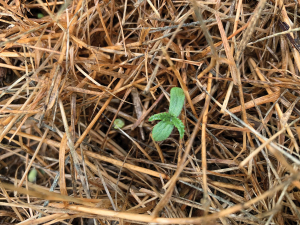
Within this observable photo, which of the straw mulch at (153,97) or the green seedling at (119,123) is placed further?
the green seedling at (119,123)

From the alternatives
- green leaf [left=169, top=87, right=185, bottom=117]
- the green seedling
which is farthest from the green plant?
the green seedling

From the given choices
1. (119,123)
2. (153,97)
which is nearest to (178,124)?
(153,97)

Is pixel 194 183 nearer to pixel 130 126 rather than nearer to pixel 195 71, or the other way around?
pixel 130 126

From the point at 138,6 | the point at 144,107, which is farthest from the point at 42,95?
the point at 138,6

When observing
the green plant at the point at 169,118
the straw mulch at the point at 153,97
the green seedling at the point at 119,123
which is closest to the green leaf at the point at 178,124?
the green plant at the point at 169,118

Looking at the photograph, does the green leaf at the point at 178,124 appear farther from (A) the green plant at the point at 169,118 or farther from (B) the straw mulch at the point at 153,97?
(B) the straw mulch at the point at 153,97

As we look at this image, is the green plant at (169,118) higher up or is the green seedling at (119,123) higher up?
the green plant at (169,118)

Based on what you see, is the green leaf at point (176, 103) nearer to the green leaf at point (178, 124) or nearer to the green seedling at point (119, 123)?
the green leaf at point (178, 124)

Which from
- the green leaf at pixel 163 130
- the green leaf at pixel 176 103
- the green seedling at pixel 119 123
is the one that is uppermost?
the green leaf at pixel 176 103
